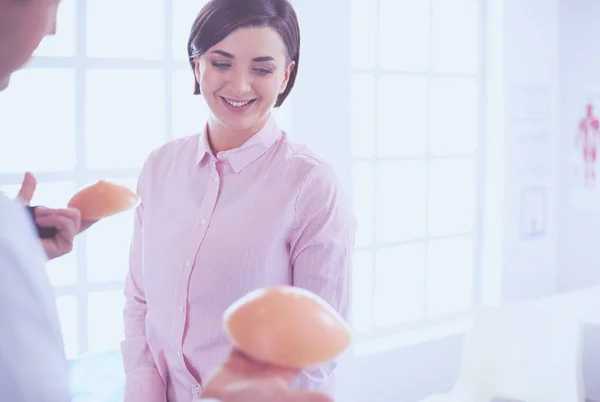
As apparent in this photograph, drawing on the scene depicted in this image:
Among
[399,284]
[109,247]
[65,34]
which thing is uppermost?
[65,34]

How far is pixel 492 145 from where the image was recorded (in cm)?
405

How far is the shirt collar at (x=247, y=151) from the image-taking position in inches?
56.6

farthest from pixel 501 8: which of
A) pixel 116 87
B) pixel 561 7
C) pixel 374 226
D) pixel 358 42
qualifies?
pixel 116 87

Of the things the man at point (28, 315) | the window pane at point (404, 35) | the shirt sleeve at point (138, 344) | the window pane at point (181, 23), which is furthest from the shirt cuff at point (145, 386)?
the window pane at point (404, 35)

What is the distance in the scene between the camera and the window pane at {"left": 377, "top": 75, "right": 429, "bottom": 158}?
3.69 m

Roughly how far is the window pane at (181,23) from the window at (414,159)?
91 centimetres

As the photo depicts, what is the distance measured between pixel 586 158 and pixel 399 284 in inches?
58.9

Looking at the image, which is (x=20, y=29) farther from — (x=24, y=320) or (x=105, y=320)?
(x=105, y=320)

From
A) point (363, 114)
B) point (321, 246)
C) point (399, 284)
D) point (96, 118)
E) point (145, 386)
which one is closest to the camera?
point (321, 246)

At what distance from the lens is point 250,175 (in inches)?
56.5

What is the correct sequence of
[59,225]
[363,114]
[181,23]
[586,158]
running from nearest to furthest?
[59,225] < [181,23] < [363,114] < [586,158]

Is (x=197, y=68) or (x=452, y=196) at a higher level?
(x=197, y=68)

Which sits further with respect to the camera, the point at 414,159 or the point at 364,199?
the point at 414,159

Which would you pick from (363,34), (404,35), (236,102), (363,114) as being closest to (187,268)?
(236,102)
